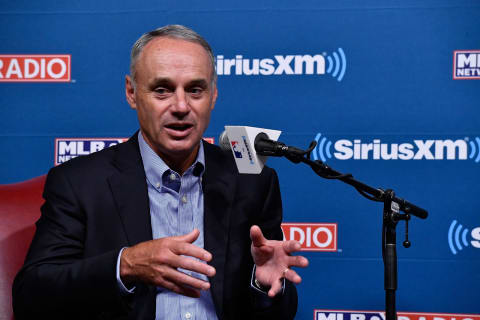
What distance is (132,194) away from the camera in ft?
4.85

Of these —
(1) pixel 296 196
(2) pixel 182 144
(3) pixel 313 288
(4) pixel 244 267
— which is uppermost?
(2) pixel 182 144

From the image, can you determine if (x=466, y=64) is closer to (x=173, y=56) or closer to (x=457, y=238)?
(x=457, y=238)

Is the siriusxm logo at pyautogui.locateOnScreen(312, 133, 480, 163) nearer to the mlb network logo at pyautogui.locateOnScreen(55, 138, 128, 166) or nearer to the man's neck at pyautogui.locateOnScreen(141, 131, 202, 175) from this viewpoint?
the man's neck at pyautogui.locateOnScreen(141, 131, 202, 175)

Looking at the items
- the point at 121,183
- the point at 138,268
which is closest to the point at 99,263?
the point at 138,268

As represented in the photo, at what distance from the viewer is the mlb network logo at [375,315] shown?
2.20m

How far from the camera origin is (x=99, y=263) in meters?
1.25

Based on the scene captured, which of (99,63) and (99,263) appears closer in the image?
(99,263)

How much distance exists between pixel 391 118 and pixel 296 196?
534 mm

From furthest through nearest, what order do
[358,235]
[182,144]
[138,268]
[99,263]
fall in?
[358,235] → [182,144] → [99,263] → [138,268]

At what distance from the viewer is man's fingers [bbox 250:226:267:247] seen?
3.95ft

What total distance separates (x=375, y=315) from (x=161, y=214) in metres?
1.21

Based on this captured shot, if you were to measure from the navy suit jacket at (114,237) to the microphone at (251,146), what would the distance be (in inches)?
15.2

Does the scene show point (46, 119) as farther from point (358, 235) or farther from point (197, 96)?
point (358, 235)

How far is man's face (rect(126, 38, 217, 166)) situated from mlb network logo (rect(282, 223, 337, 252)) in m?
0.88
